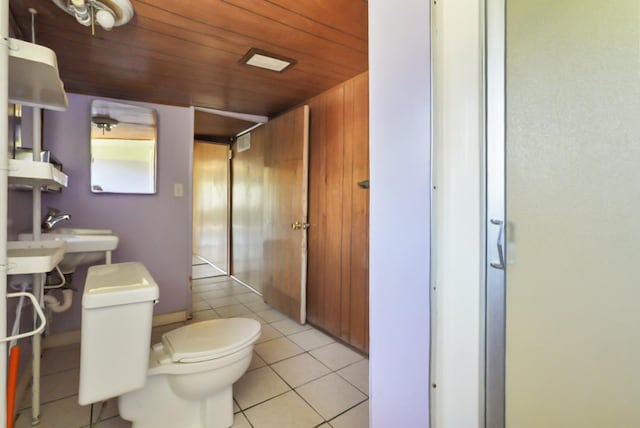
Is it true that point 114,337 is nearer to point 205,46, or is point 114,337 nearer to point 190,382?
point 190,382

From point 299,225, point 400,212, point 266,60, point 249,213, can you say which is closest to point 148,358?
point 400,212

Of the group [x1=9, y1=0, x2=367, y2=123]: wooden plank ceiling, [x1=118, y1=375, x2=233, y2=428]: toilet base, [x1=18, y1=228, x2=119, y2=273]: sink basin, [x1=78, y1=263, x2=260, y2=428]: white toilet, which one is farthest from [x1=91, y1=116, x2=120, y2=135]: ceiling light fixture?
[x1=118, y1=375, x2=233, y2=428]: toilet base

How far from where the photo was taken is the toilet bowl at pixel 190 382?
1.24 m

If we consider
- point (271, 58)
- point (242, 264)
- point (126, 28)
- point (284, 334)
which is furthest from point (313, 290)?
point (126, 28)

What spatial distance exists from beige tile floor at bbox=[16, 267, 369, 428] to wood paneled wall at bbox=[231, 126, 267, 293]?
939mm

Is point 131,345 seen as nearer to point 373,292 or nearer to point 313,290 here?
point 373,292

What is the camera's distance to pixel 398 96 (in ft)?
3.02

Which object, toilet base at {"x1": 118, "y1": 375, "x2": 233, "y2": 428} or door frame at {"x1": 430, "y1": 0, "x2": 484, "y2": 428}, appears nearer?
door frame at {"x1": 430, "y1": 0, "x2": 484, "y2": 428}

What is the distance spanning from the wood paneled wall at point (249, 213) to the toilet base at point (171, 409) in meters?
1.74

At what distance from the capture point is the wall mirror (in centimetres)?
235

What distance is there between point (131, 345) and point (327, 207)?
1.60m

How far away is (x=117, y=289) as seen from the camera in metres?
1.08

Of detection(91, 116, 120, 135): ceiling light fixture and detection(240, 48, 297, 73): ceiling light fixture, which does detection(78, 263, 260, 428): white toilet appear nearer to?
detection(240, 48, 297, 73): ceiling light fixture

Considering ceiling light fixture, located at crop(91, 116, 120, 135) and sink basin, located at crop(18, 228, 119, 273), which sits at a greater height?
ceiling light fixture, located at crop(91, 116, 120, 135)
